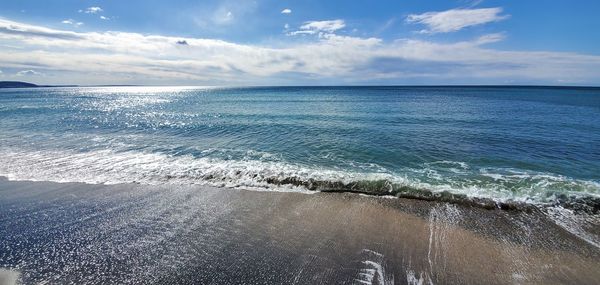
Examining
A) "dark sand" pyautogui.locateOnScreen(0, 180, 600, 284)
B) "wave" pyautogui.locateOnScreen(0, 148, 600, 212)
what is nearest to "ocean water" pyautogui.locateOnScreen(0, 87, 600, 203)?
"wave" pyautogui.locateOnScreen(0, 148, 600, 212)

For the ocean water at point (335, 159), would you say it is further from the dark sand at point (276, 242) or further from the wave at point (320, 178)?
the dark sand at point (276, 242)

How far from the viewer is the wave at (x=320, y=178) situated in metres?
9.07

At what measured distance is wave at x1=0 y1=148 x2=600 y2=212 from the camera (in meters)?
9.07

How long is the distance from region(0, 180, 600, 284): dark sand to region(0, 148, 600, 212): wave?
896mm

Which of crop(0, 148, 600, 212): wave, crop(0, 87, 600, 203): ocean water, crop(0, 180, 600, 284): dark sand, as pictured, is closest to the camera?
crop(0, 180, 600, 284): dark sand

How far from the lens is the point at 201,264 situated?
5.57m

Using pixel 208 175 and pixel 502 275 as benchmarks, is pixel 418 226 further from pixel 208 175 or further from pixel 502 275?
pixel 208 175

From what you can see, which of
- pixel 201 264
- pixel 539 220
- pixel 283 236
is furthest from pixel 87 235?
pixel 539 220

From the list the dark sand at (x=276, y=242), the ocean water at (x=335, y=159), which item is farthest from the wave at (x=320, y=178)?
the dark sand at (x=276, y=242)

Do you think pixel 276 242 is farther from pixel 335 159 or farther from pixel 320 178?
pixel 335 159

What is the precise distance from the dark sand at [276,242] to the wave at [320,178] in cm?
90

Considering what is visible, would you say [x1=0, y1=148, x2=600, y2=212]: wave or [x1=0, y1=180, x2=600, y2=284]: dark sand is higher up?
[x1=0, y1=148, x2=600, y2=212]: wave

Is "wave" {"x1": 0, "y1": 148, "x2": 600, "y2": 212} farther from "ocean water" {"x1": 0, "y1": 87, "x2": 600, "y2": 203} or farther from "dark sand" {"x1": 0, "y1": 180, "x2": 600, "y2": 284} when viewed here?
"dark sand" {"x1": 0, "y1": 180, "x2": 600, "y2": 284}

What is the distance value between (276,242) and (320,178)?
4529 millimetres
